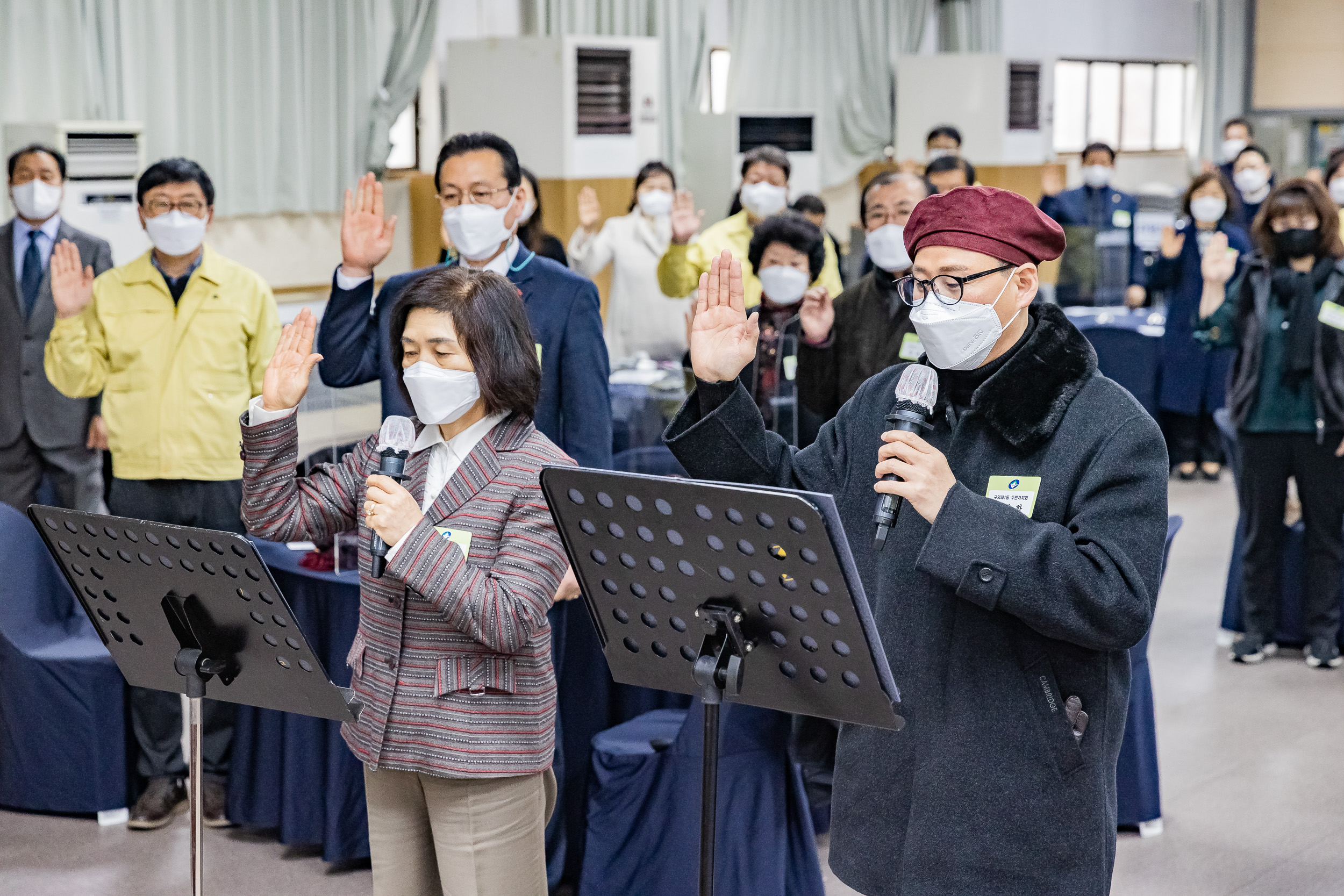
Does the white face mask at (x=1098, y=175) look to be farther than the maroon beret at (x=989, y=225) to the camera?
Yes

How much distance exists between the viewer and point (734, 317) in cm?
200

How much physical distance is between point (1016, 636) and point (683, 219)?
3859mm

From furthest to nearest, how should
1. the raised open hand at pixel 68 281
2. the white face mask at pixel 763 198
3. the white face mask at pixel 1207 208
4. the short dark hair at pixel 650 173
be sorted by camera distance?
the white face mask at pixel 1207 208 → the short dark hair at pixel 650 173 → the white face mask at pixel 763 198 → the raised open hand at pixel 68 281

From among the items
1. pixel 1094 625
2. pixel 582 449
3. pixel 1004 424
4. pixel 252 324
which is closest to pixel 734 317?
pixel 1004 424

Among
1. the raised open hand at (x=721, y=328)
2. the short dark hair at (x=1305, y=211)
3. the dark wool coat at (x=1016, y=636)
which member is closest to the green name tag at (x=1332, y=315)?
the short dark hair at (x=1305, y=211)

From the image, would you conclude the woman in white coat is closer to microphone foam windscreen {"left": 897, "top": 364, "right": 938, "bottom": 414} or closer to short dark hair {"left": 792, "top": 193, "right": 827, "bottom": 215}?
short dark hair {"left": 792, "top": 193, "right": 827, "bottom": 215}

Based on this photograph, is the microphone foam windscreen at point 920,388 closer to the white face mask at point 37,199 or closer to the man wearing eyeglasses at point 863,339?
the man wearing eyeglasses at point 863,339

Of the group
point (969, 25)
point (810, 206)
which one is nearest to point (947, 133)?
point (810, 206)

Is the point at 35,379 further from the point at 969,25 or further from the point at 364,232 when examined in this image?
the point at 969,25

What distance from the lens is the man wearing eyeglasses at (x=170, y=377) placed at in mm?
Result: 3715

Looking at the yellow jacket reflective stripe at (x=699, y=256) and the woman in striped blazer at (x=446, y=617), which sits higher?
the yellow jacket reflective stripe at (x=699, y=256)

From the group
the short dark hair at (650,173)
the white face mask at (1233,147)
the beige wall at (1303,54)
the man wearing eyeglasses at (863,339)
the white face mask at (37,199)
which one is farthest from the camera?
the beige wall at (1303,54)

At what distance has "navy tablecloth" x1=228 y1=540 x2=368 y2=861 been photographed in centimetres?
337

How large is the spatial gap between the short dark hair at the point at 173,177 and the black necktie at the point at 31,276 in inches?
38.9
